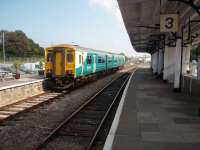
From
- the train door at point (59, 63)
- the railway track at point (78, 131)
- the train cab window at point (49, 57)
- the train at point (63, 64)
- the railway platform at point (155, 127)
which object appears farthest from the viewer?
the train cab window at point (49, 57)

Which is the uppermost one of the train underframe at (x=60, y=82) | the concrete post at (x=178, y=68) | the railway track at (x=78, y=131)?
the concrete post at (x=178, y=68)

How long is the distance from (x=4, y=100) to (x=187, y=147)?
935cm

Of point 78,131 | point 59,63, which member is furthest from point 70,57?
point 78,131

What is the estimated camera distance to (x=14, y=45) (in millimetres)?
78500

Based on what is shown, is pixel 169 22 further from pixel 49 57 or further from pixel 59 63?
pixel 49 57

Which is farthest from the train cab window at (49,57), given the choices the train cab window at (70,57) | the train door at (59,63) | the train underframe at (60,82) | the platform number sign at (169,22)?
the platform number sign at (169,22)

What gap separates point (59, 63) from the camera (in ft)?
58.2

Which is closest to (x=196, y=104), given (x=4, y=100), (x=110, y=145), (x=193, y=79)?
(x=193, y=79)

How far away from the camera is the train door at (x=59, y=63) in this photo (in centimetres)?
1770

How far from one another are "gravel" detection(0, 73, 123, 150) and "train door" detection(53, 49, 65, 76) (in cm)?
489

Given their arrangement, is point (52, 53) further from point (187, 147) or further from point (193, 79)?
point (187, 147)

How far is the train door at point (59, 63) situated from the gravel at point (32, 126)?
4889 millimetres

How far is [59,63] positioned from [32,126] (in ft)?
30.3

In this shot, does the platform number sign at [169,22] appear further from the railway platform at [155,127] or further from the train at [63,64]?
the train at [63,64]
